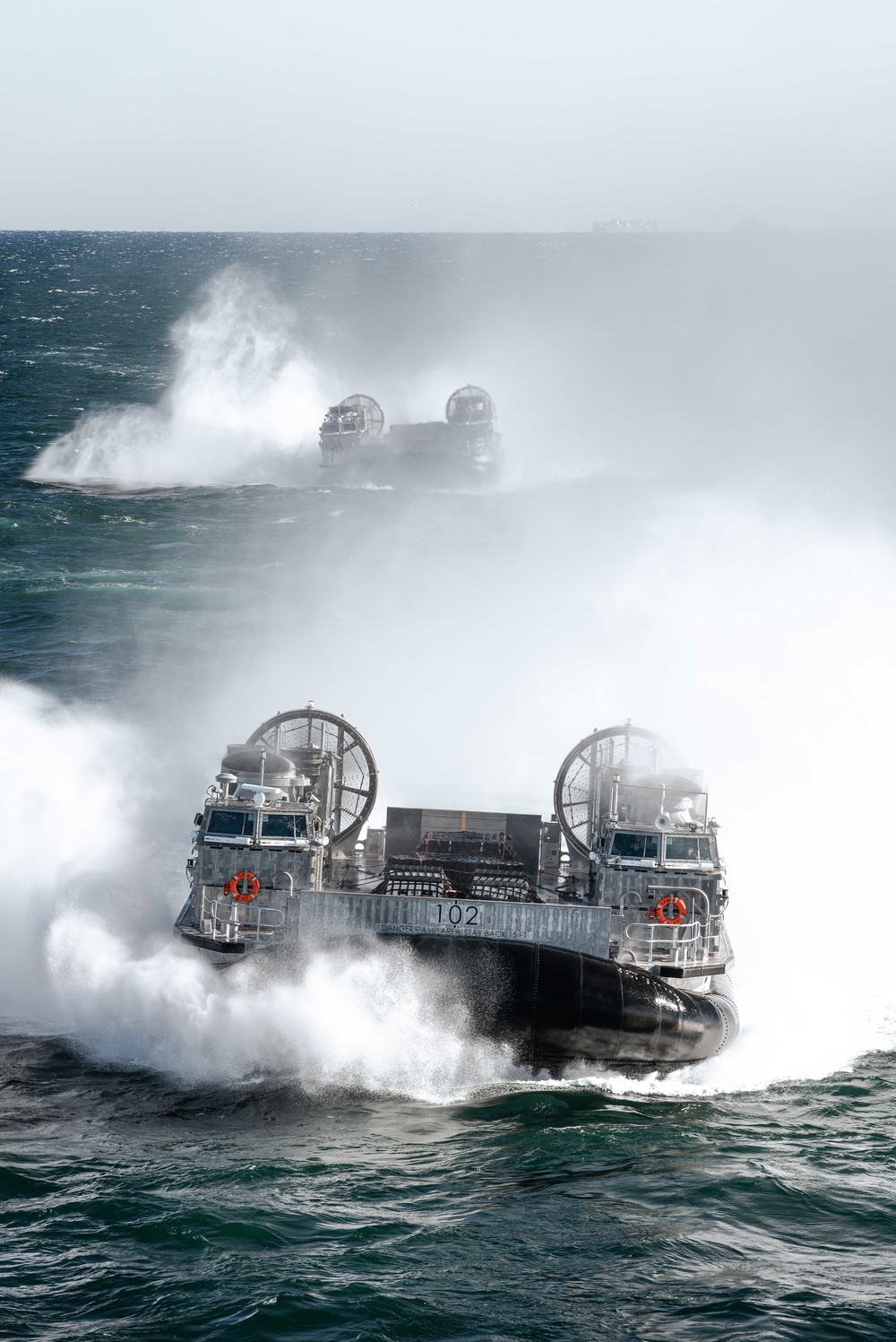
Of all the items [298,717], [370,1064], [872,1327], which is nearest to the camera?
[872,1327]

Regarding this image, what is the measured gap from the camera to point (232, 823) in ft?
69.8

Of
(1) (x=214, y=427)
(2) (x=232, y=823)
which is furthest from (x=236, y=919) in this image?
(1) (x=214, y=427)

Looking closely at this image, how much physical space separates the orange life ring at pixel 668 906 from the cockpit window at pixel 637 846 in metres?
0.70

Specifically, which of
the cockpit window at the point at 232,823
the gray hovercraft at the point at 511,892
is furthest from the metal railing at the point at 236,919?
the cockpit window at the point at 232,823

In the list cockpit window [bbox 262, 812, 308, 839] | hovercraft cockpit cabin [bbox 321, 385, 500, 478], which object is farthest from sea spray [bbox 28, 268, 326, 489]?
cockpit window [bbox 262, 812, 308, 839]

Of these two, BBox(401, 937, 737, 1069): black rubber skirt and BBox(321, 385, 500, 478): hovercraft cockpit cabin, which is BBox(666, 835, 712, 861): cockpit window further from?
BBox(321, 385, 500, 478): hovercraft cockpit cabin

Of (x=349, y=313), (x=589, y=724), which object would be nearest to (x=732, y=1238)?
(x=589, y=724)

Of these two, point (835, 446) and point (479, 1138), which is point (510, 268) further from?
point (479, 1138)

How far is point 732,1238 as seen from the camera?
15008mm

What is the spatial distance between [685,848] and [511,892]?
2.94 meters

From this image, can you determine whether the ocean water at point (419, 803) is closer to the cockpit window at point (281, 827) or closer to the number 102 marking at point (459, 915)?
the number 102 marking at point (459, 915)

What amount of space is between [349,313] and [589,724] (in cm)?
9725

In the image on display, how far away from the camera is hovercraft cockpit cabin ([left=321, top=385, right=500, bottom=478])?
67438 mm

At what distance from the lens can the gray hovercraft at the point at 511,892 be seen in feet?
63.2
